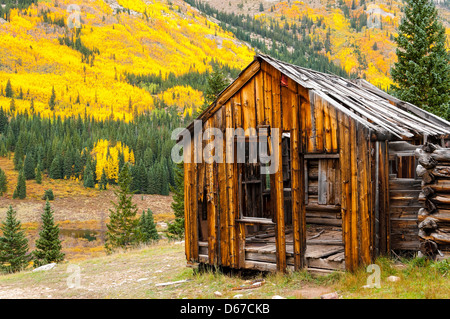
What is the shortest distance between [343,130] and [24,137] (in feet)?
407

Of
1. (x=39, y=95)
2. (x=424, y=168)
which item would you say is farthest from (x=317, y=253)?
(x=39, y=95)

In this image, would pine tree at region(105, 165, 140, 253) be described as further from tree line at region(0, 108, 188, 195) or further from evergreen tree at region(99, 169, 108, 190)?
evergreen tree at region(99, 169, 108, 190)

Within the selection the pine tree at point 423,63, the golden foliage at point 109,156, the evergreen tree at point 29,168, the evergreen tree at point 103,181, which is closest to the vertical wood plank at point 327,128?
the pine tree at point 423,63

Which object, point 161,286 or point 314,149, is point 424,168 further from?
point 161,286

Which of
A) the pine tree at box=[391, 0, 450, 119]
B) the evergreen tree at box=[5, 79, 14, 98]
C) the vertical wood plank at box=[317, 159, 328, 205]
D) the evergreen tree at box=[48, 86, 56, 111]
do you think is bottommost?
the vertical wood plank at box=[317, 159, 328, 205]

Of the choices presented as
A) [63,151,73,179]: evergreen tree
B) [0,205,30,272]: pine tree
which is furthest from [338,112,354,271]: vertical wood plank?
[63,151,73,179]: evergreen tree

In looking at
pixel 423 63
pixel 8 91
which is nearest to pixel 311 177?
pixel 423 63

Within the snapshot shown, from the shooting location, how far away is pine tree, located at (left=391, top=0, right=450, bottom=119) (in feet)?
71.1

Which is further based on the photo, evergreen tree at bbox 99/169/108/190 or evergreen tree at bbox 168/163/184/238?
evergreen tree at bbox 99/169/108/190

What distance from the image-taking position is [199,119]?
433 inches

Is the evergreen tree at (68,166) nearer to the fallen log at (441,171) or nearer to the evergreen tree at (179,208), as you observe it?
the evergreen tree at (179,208)

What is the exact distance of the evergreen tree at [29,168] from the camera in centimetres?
9944

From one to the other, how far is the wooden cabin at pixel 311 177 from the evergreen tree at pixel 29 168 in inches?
3946

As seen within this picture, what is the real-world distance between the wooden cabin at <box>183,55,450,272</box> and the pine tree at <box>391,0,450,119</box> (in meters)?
10.8
